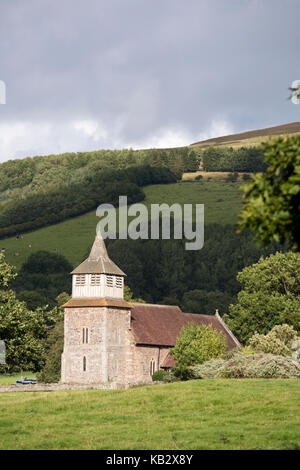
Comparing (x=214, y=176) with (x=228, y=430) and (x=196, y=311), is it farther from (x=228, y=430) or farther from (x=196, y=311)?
(x=228, y=430)

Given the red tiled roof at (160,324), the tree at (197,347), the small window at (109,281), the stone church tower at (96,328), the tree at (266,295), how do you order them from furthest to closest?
the tree at (266,295) → the red tiled roof at (160,324) → the small window at (109,281) → the stone church tower at (96,328) → the tree at (197,347)

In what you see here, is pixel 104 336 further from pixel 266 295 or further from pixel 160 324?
pixel 266 295

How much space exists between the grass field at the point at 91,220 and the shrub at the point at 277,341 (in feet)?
288

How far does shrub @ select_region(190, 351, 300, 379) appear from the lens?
52531mm

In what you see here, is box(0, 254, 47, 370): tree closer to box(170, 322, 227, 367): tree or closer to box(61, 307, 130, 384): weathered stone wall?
box(170, 322, 227, 367): tree

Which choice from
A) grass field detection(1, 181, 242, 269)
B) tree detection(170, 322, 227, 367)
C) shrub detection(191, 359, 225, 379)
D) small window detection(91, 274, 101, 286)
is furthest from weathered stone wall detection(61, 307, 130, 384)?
grass field detection(1, 181, 242, 269)

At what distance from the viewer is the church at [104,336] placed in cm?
7256

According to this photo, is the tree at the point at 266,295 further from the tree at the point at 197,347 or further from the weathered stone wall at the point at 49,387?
the weathered stone wall at the point at 49,387

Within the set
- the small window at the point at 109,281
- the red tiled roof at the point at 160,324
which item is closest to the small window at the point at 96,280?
the small window at the point at 109,281

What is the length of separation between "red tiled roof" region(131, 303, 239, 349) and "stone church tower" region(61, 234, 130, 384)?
232 cm

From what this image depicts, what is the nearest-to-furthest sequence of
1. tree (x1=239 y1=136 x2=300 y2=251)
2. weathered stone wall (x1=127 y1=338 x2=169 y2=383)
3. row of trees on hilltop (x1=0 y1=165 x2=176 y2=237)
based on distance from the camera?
tree (x1=239 y1=136 x2=300 y2=251)
weathered stone wall (x1=127 y1=338 x2=169 y2=383)
row of trees on hilltop (x1=0 y1=165 x2=176 y2=237)

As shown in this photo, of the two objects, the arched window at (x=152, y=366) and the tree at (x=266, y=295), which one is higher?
the tree at (x=266, y=295)
